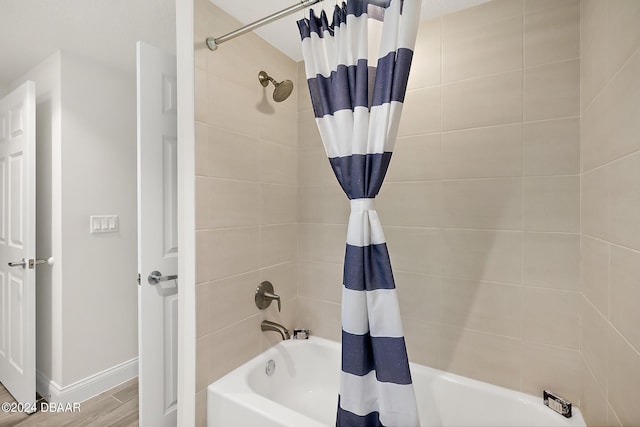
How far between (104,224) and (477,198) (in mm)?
2410

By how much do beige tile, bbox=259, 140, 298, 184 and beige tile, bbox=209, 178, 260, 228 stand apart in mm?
119

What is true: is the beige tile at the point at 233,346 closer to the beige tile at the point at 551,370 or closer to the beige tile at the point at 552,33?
the beige tile at the point at 551,370

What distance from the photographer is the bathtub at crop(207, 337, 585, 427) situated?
1199 millimetres

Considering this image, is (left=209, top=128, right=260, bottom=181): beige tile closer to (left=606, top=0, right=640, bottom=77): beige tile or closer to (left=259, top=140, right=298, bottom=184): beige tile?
(left=259, top=140, right=298, bottom=184): beige tile

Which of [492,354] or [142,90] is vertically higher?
[142,90]

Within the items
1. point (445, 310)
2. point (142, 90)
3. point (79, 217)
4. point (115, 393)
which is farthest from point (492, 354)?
point (79, 217)

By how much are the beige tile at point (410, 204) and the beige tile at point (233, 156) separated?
696mm

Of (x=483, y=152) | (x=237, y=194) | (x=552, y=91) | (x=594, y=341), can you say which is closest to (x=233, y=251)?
(x=237, y=194)

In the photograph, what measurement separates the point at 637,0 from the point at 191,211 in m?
1.52

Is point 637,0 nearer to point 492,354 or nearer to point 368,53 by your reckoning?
point 368,53

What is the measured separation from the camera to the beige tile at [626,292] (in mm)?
723

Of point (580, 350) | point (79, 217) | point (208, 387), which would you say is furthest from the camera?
point (79, 217)

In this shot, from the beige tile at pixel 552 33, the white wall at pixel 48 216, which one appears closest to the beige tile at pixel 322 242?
the beige tile at pixel 552 33

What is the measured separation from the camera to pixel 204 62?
1.30m
